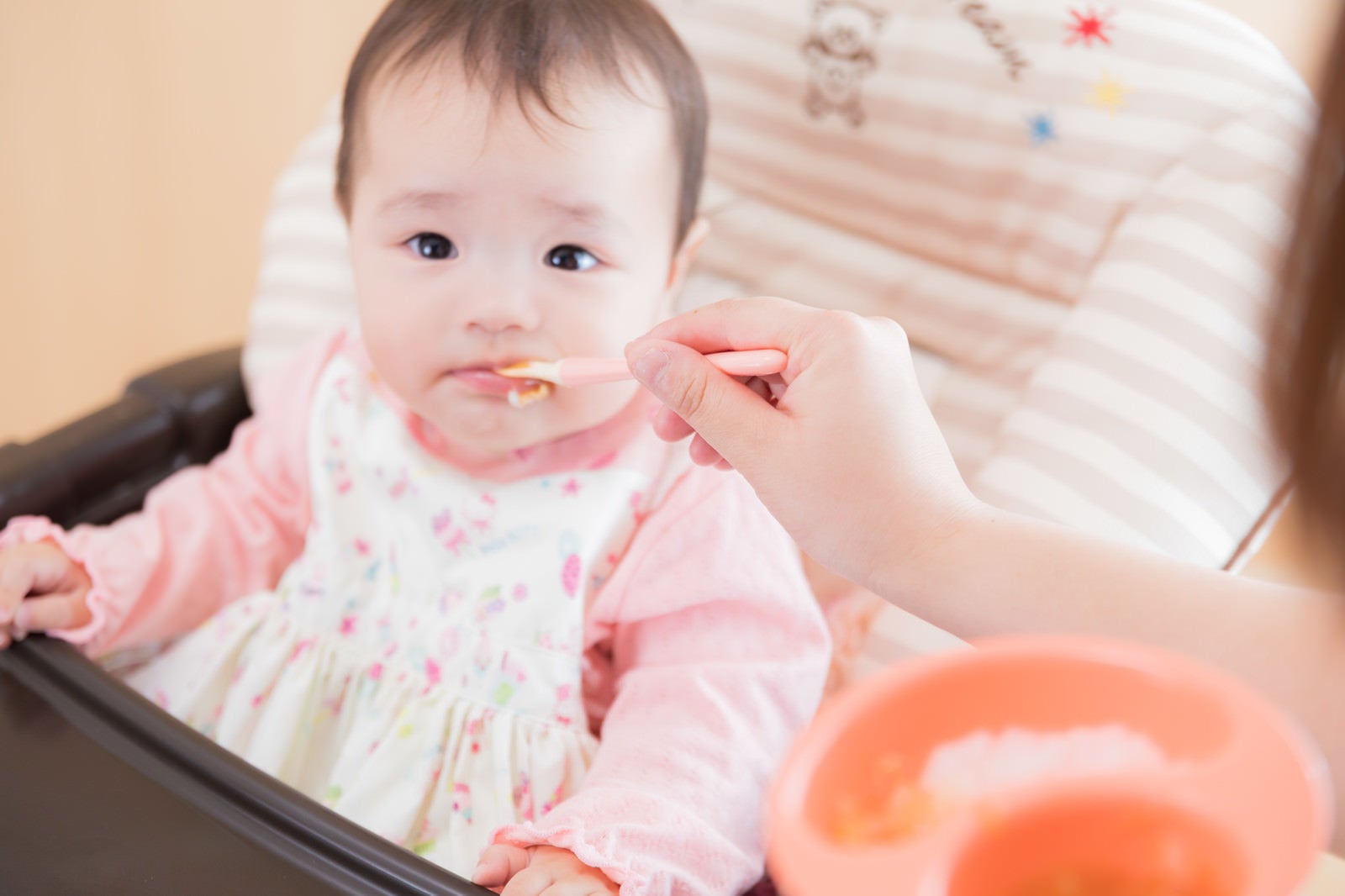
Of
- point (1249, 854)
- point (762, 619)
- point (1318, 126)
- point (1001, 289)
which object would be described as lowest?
point (762, 619)

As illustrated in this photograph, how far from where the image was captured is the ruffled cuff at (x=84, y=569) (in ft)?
3.09

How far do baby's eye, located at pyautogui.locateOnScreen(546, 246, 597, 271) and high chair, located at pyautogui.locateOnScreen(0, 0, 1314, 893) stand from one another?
1.16ft

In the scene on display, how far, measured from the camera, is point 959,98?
3.47ft

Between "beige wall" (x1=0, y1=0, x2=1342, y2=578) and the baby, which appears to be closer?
the baby

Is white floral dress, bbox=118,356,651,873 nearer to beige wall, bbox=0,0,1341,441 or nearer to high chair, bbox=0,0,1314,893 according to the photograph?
high chair, bbox=0,0,1314,893

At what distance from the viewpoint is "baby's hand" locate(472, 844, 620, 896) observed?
0.69 metres

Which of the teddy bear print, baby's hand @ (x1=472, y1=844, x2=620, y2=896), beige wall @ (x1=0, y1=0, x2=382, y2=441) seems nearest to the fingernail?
baby's hand @ (x1=472, y1=844, x2=620, y2=896)

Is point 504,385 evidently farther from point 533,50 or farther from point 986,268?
point 986,268

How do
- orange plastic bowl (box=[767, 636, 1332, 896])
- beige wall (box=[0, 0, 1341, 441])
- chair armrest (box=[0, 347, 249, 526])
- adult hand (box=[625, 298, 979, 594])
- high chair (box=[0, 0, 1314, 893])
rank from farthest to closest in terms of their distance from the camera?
beige wall (box=[0, 0, 1341, 441]), chair armrest (box=[0, 347, 249, 526]), high chair (box=[0, 0, 1314, 893]), adult hand (box=[625, 298, 979, 594]), orange plastic bowl (box=[767, 636, 1332, 896])

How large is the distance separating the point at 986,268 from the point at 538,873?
2.30 ft

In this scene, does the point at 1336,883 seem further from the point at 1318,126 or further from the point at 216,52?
the point at 216,52

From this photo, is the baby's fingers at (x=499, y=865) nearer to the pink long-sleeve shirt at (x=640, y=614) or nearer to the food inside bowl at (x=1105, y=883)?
the pink long-sleeve shirt at (x=640, y=614)

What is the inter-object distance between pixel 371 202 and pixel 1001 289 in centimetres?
59

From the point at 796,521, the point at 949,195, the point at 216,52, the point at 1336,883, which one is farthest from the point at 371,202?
the point at 216,52
